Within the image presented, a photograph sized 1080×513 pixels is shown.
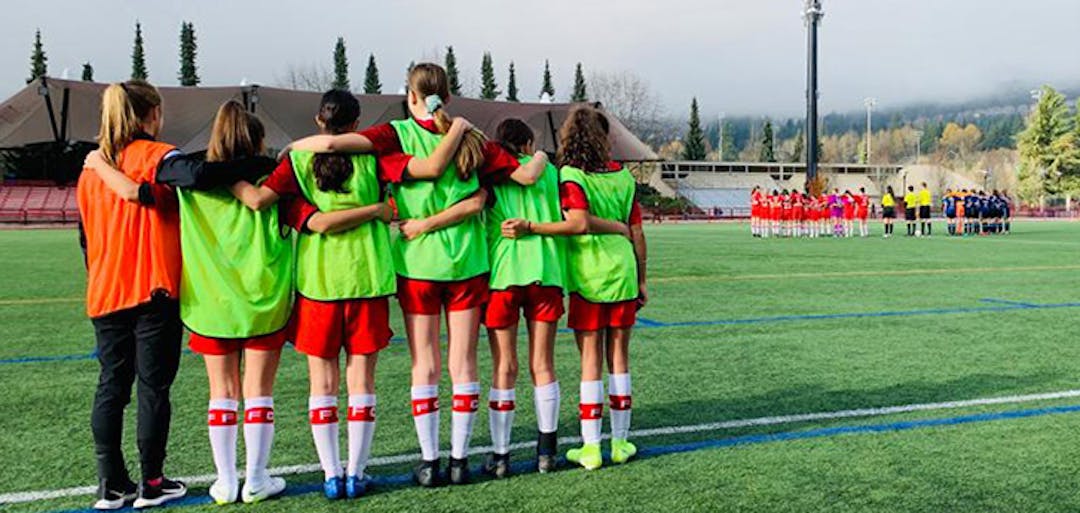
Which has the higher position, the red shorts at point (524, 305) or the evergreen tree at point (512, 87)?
the evergreen tree at point (512, 87)

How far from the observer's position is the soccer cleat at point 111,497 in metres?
3.70

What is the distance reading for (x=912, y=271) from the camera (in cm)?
1506

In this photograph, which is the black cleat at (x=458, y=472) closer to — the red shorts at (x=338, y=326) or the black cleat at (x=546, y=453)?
the black cleat at (x=546, y=453)

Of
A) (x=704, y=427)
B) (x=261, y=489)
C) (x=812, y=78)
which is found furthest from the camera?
(x=812, y=78)

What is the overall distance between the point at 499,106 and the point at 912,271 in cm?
2462

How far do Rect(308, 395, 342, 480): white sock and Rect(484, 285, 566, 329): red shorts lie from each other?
807 millimetres

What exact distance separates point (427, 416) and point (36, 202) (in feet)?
196

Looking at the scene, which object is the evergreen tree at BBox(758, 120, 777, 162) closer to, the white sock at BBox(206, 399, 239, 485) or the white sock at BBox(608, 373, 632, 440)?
the white sock at BBox(608, 373, 632, 440)

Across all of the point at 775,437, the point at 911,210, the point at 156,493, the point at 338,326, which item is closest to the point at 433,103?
the point at 338,326

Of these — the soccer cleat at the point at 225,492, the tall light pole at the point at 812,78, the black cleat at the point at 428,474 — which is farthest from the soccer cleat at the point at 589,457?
the tall light pole at the point at 812,78

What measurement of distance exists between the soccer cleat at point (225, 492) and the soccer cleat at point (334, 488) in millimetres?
390

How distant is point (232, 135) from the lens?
3652 millimetres

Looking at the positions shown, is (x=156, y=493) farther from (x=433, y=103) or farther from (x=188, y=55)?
(x=188, y=55)

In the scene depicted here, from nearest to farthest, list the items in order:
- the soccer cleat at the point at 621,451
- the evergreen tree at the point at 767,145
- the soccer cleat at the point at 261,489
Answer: the soccer cleat at the point at 261,489
the soccer cleat at the point at 621,451
the evergreen tree at the point at 767,145
